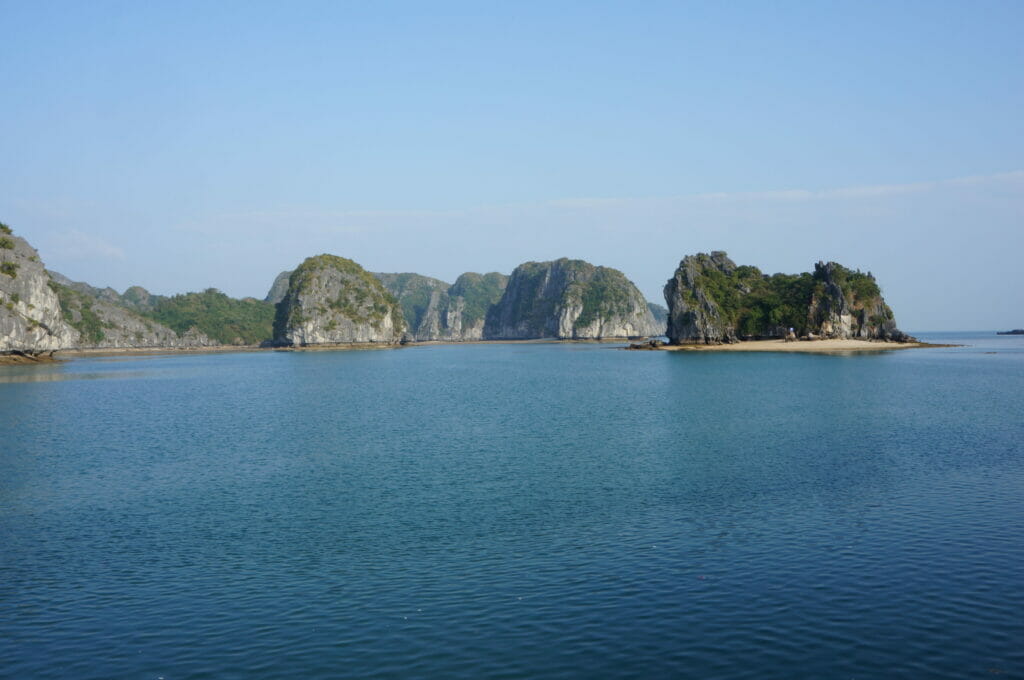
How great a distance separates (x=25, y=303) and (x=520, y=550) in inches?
7160

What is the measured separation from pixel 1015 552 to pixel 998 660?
31.8ft

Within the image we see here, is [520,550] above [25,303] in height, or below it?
below

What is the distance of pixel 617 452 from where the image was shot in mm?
46438

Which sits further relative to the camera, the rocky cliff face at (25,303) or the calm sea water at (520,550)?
the rocky cliff face at (25,303)

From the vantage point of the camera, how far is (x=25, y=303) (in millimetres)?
170000

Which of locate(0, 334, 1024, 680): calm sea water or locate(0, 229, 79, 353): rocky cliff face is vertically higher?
locate(0, 229, 79, 353): rocky cliff face

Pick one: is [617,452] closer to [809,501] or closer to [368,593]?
[809,501]

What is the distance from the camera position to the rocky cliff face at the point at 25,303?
165 metres

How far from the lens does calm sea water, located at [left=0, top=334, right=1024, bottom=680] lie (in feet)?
59.8

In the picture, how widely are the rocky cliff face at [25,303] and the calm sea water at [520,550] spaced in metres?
126

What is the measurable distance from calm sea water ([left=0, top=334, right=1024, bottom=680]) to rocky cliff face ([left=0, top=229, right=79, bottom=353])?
4951 inches

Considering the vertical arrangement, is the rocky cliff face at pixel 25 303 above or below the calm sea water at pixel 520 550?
above

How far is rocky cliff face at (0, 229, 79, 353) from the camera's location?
16500cm

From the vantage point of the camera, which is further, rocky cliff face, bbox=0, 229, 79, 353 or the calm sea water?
rocky cliff face, bbox=0, 229, 79, 353
